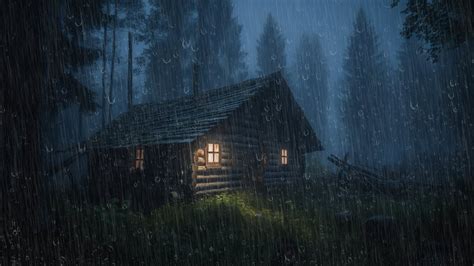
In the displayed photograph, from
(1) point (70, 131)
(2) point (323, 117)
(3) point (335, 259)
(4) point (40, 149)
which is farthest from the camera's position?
(2) point (323, 117)

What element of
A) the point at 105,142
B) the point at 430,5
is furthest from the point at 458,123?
the point at 105,142

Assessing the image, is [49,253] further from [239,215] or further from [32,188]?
[239,215]

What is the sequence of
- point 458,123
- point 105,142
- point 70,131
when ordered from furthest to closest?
point 70,131, point 458,123, point 105,142

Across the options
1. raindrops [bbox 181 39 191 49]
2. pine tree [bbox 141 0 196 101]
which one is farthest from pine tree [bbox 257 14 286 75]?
pine tree [bbox 141 0 196 101]

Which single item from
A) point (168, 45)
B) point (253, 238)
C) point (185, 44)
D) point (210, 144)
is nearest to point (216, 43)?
point (185, 44)

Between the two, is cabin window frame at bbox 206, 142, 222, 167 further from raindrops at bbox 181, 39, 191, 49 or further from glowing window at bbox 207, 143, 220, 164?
raindrops at bbox 181, 39, 191, 49

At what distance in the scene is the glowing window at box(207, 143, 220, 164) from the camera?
48.4 feet

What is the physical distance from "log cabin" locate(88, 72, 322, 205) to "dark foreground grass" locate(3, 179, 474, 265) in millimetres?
3075

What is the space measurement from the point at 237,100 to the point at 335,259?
364 inches

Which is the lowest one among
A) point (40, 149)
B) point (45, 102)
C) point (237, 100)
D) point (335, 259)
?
point (335, 259)

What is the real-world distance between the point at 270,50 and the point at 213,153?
4133 centimetres

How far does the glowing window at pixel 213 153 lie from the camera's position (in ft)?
48.4

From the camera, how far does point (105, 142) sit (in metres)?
17.3

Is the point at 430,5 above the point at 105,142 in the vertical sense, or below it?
above
